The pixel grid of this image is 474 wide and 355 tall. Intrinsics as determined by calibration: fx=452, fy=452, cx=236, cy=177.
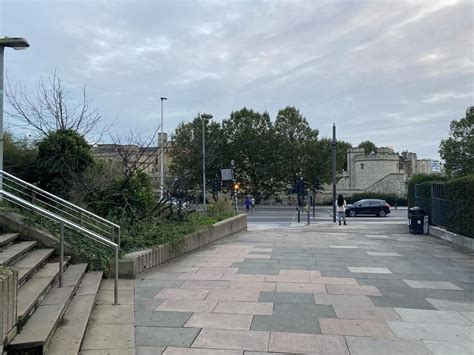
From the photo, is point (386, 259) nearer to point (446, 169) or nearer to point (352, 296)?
point (352, 296)

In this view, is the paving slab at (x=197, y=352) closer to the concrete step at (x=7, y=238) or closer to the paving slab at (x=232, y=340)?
the paving slab at (x=232, y=340)

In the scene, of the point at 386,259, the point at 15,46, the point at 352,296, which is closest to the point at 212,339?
the point at 352,296

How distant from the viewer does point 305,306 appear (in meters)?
5.89

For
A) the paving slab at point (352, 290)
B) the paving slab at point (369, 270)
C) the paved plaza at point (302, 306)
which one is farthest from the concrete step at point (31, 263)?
the paving slab at point (369, 270)

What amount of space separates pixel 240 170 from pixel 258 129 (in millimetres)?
6078

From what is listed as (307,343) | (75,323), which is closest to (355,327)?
(307,343)

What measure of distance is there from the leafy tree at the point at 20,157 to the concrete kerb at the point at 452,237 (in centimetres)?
1281

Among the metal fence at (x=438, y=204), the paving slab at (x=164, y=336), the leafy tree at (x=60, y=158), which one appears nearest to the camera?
the paving slab at (x=164, y=336)

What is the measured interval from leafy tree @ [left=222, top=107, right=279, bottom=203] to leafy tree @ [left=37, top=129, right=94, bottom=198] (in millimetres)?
46155

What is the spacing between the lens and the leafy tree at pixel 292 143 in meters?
59.9

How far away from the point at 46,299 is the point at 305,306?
3.17 metres

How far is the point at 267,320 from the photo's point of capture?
17.3 ft

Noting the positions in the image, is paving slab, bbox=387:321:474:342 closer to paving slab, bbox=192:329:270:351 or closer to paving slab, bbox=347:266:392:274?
paving slab, bbox=192:329:270:351

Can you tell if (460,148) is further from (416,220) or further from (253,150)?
(253,150)
